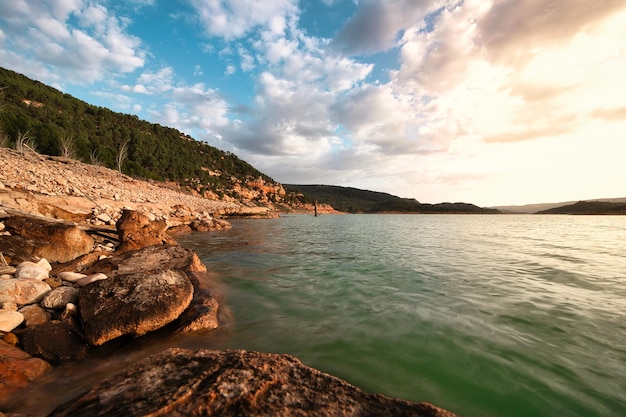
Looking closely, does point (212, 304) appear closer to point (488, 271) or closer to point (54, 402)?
point (54, 402)

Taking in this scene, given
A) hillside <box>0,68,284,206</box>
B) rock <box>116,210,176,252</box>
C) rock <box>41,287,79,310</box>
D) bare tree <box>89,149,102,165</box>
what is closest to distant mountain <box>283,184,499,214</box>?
hillside <box>0,68,284,206</box>

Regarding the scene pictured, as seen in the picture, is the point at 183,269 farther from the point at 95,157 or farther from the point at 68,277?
the point at 95,157

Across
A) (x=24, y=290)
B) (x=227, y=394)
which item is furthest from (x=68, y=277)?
(x=227, y=394)

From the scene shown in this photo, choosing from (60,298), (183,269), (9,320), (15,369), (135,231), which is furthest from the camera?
(135,231)

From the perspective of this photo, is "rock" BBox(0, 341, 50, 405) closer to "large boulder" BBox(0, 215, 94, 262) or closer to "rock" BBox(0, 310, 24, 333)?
"rock" BBox(0, 310, 24, 333)

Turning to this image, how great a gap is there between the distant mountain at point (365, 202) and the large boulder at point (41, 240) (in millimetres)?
115644

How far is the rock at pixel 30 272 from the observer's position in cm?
512

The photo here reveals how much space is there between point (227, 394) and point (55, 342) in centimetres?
372

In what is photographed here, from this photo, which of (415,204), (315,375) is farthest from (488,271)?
(415,204)

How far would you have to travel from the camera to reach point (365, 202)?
6166 inches

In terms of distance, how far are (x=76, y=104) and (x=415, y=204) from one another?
141599 mm

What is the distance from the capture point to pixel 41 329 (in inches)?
157

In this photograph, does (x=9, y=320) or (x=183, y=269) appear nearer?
(x=9, y=320)

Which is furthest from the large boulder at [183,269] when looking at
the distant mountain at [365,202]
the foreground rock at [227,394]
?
the distant mountain at [365,202]
